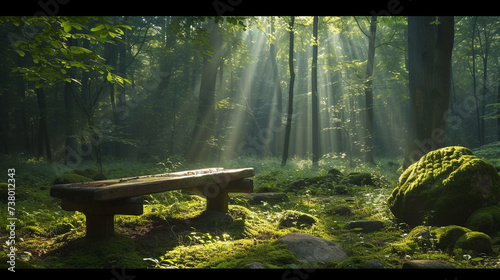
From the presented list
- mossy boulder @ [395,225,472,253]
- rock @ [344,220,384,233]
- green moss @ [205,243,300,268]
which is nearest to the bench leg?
green moss @ [205,243,300,268]

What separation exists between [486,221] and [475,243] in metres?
0.81

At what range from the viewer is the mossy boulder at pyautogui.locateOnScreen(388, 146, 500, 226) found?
4.82 m

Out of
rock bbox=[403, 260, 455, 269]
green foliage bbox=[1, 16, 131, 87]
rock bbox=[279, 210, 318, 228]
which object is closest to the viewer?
rock bbox=[403, 260, 455, 269]

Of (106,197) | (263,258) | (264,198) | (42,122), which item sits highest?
(42,122)

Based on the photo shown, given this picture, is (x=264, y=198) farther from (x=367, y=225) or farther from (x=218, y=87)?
(x=218, y=87)

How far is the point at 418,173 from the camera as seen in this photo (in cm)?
562

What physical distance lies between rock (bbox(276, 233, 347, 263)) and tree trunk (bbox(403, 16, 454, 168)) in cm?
646

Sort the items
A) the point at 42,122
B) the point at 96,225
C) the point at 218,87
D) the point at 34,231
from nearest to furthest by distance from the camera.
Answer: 1. the point at 96,225
2. the point at 34,231
3. the point at 42,122
4. the point at 218,87

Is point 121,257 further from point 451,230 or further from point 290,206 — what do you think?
point 290,206

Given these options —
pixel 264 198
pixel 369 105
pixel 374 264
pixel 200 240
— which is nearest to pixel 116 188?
pixel 200 240

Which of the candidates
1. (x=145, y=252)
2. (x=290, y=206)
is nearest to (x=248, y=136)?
(x=290, y=206)

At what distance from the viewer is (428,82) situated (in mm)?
9430

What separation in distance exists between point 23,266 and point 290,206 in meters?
5.36

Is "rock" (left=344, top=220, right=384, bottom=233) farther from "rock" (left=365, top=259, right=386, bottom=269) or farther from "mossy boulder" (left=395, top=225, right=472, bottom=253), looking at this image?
"rock" (left=365, top=259, right=386, bottom=269)
